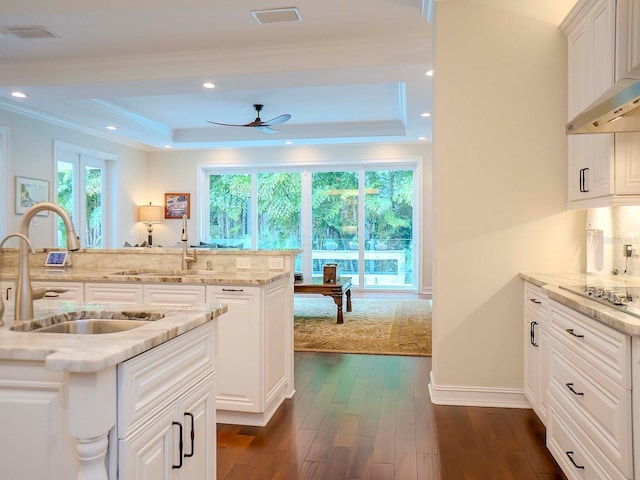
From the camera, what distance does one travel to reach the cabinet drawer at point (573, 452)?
1.76m

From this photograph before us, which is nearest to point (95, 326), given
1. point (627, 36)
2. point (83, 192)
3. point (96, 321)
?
point (96, 321)

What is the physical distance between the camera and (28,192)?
6.00 m

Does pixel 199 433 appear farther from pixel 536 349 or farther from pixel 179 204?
pixel 179 204

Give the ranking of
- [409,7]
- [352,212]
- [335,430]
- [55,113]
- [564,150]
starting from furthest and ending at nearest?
[352,212]
[55,113]
[409,7]
[564,150]
[335,430]

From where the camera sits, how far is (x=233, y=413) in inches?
114

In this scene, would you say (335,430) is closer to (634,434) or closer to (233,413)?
(233,413)

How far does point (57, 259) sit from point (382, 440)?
111 inches

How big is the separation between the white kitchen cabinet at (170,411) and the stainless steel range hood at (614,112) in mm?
→ 1713

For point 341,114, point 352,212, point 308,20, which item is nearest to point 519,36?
point 308,20

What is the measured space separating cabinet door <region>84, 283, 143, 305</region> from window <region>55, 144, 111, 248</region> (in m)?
3.85

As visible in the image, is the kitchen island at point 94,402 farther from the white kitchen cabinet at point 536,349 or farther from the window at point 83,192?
the window at point 83,192

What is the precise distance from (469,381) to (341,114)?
4.76 meters

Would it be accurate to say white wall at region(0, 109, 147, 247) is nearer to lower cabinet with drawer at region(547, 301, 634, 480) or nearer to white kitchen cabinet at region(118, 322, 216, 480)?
white kitchen cabinet at region(118, 322, 216, 480)

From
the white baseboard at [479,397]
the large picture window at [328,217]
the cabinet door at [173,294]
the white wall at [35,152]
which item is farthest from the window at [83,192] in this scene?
the white baseboard at [479,397]
